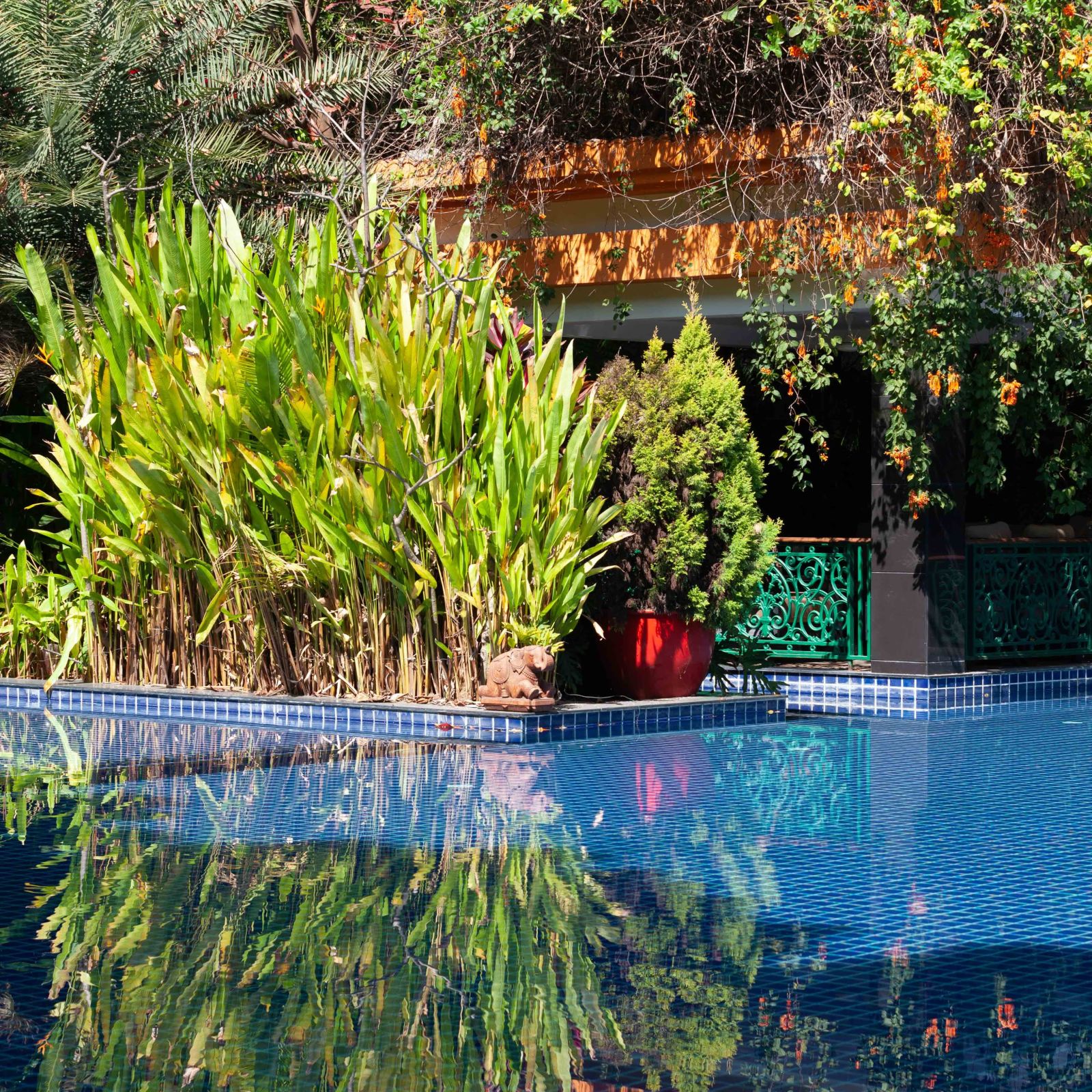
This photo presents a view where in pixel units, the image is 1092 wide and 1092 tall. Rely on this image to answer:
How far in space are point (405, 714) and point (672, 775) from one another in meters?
1.84

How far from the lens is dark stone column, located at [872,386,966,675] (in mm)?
11438

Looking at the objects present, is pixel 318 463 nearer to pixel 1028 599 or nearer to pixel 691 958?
pixel 1028 599

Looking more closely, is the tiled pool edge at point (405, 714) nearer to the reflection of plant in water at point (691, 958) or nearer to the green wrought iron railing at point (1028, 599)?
the green wrought iron railing at point (1028, 599)

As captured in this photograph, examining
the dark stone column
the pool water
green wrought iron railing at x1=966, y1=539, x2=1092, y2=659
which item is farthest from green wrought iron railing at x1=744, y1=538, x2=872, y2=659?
the pool water

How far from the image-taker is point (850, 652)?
12.3 metres

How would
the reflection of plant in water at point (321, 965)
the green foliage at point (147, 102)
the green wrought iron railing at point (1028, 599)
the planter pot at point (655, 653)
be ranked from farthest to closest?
the green foliage at point (147, 102), the green wrought iron railing at point (1028, 599), the planter pot at point (655, 653), the reflection of plant in water at point (321, 965)

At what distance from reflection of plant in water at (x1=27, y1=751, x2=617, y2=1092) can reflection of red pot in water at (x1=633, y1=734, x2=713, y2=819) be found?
121 centimetres

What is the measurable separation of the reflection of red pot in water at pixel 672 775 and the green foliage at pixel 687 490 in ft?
2.88

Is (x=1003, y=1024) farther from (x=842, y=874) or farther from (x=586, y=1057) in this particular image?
(x=842, y=874)

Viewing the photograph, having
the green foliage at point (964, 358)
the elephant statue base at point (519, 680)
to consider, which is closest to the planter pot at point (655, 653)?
the elephant statue base at point (519, 680)

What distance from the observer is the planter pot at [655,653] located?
10.3 m

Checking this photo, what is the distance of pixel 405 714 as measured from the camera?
9484mm

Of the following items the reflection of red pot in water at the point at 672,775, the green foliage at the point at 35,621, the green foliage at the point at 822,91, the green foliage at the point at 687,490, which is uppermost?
the green foliage at the point at 822,91

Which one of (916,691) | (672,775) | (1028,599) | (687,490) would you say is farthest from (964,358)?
(672,775)
